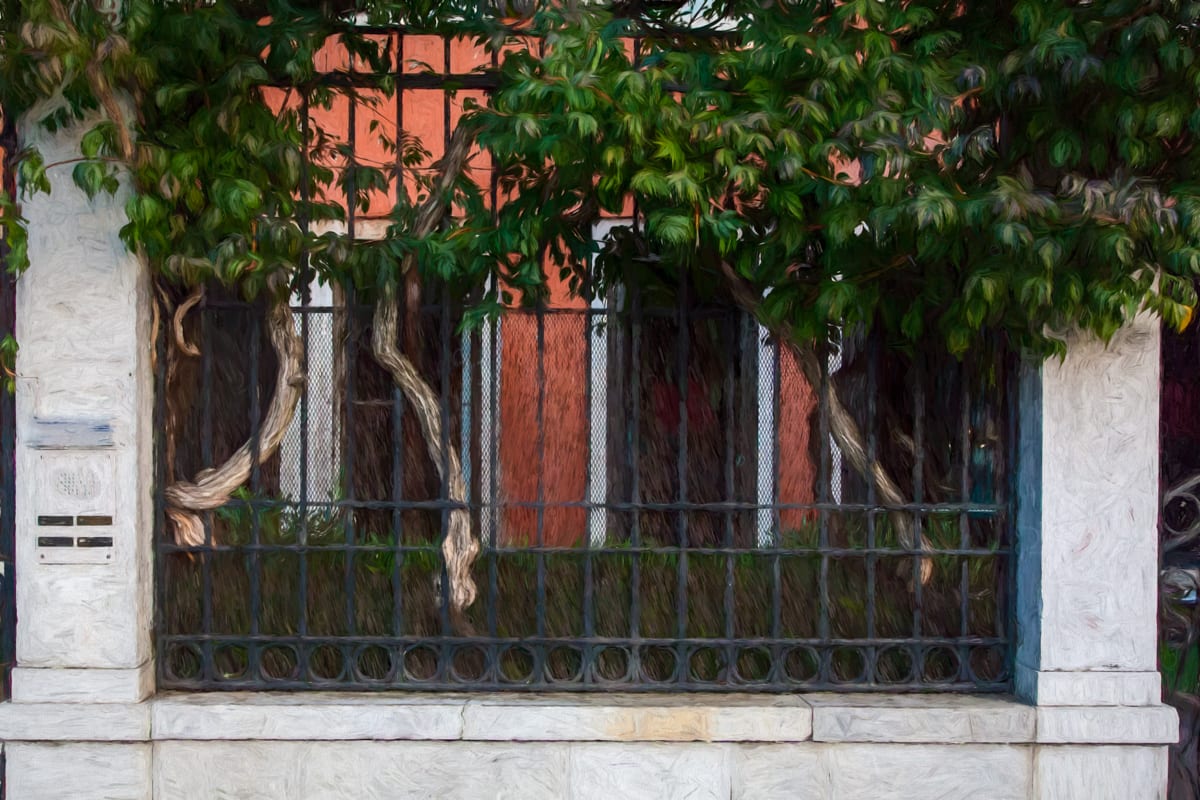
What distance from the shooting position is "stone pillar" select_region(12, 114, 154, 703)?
176 inches

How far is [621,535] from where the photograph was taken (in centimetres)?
499

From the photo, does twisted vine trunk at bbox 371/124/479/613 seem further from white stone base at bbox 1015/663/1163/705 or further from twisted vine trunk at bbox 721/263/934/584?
white stone base at bbox 1015/663/1163/705

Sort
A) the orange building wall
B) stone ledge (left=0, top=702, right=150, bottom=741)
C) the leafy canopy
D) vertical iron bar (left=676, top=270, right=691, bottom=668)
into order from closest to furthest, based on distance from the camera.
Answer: the leafy canopy → stone ledge (left=0, top=702, right=150, bottom=741) → vertical iron bar (left=676, top=270, right=691, bottom=668) → the orange building wall

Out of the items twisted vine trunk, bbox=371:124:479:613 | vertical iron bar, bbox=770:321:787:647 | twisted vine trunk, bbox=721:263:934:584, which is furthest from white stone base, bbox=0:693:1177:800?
twisted vine trunk, bbox=721:263:934:584

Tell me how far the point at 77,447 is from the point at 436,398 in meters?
1.37

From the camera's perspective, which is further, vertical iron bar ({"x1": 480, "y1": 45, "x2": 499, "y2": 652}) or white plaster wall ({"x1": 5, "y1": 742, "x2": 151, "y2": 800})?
vertical iron bar ({"x1": 480, "y1": 45, "x2": 499, "y2": 652})

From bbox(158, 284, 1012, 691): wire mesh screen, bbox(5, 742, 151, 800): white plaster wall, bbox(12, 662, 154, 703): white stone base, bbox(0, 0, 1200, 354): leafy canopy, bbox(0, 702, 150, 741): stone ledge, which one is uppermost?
bbox(0, 0, 1200, 354): leafy canopy

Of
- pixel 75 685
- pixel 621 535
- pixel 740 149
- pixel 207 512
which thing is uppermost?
pixel 740 149

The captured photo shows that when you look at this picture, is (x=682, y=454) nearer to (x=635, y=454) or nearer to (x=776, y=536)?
(x=635, y=454)

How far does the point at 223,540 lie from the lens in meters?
4.82

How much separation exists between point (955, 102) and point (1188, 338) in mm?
1549

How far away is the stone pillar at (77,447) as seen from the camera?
447 cm

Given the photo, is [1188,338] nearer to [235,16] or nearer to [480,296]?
[480,296]

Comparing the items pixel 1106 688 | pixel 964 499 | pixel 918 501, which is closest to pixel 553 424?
pixel 918 501
